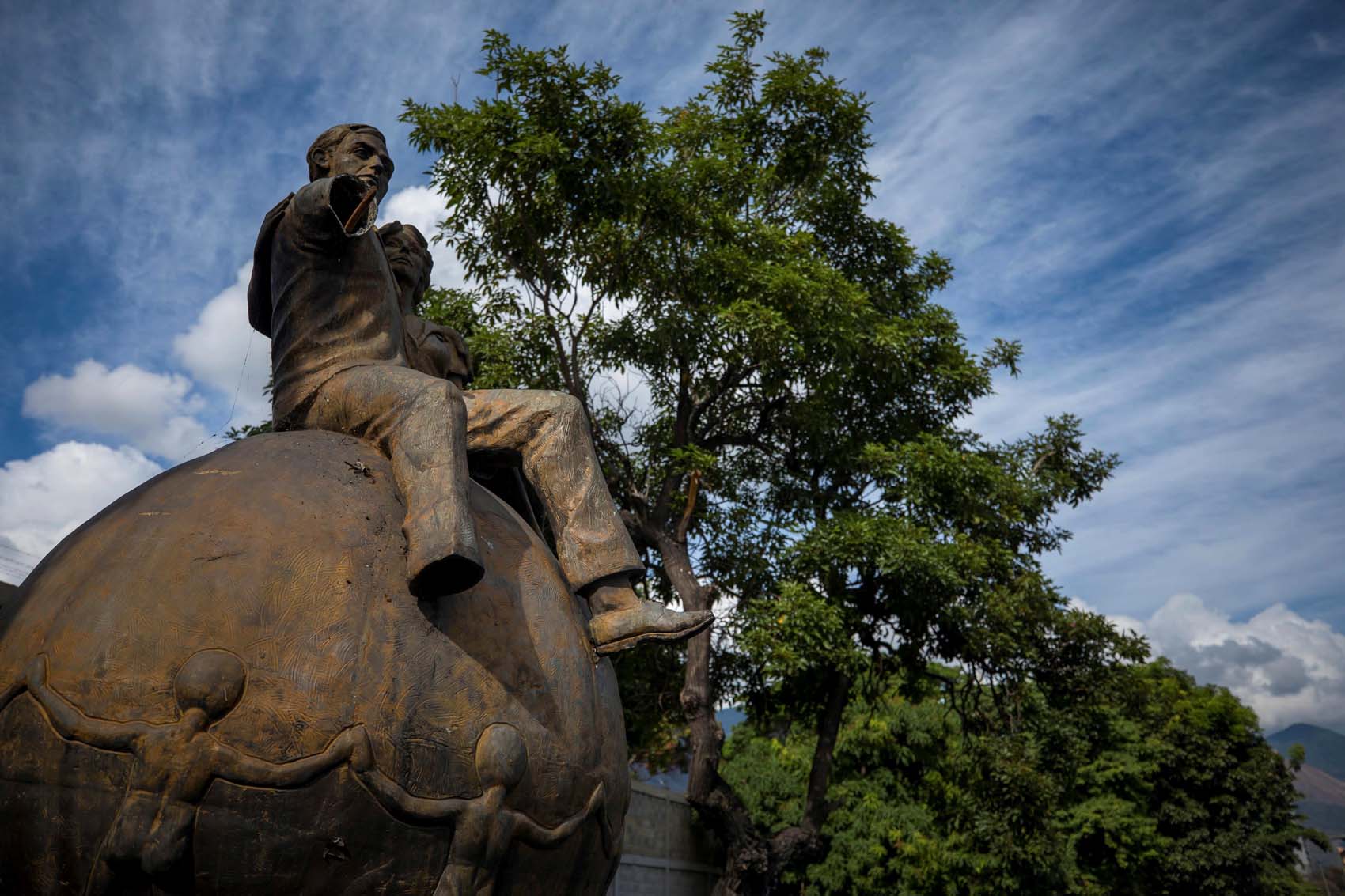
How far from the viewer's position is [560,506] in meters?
3.40

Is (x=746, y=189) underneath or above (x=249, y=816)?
above

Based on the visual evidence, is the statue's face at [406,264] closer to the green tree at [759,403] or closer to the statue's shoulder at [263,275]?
the statue's shoulder at [263,275]

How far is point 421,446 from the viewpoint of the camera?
9.88 ft

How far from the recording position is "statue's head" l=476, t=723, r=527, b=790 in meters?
2.56

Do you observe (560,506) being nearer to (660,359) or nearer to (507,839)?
(507,839)

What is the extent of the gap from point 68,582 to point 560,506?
4.49ft

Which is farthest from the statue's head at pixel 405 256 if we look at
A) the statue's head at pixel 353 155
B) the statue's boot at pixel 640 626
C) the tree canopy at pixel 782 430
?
the tree canopy at pixel 782 430

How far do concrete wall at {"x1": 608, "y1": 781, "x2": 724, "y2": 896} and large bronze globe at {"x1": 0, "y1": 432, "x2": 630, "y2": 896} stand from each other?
12240mm

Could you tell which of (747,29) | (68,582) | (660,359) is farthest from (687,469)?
(68,582)

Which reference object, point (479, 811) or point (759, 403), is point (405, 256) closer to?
point (479, 811)

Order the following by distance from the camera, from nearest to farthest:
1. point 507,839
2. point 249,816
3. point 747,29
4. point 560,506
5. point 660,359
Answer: point 249,816
point 507,839
point 560,506
point 660,359
point 747,29

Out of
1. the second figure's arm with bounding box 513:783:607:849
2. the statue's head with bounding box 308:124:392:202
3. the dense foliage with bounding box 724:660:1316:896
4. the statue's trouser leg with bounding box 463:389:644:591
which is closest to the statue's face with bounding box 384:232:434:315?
the statue's head with bounding box 308:124:392:202

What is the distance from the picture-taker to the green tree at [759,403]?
13523 millimetres

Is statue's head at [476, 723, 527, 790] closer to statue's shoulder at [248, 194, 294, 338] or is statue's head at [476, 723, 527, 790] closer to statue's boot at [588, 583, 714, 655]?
statue's boot at [588, 583, 714, 655]
